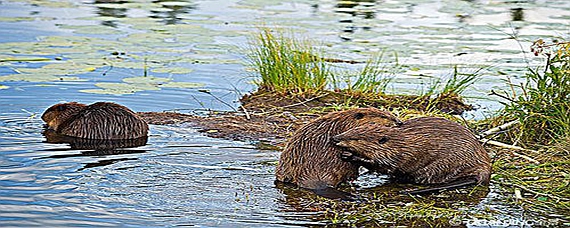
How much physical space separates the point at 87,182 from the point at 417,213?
1889mm

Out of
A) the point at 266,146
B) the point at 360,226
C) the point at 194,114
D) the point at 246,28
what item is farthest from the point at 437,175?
the point at 246,28

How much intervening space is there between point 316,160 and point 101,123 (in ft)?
6.92

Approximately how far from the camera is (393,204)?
506 centimetres

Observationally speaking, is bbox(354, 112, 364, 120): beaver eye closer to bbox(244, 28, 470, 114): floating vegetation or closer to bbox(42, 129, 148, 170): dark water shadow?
bbox(42, 129, 148, 170): dark water shadow

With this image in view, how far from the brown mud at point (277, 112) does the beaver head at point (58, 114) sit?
677mm

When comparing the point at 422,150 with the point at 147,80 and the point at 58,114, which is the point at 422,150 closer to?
the point at 58,114

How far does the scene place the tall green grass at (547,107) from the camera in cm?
630

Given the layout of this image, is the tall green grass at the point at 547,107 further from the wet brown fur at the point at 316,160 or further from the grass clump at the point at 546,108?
the wet brown fur at the point at 316,160

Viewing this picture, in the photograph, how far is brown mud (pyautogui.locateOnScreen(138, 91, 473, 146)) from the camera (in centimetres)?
718

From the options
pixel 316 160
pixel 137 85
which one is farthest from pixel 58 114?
pixel 316 160

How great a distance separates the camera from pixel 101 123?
6.78 metres

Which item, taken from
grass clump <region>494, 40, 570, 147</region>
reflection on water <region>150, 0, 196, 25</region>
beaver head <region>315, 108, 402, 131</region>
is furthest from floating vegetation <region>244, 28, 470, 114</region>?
reflection on water <region>150, 0, 196, 25</region>

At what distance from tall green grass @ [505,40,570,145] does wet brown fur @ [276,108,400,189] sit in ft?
5.13

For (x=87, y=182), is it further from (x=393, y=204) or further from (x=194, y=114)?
(x=194, y=114)
